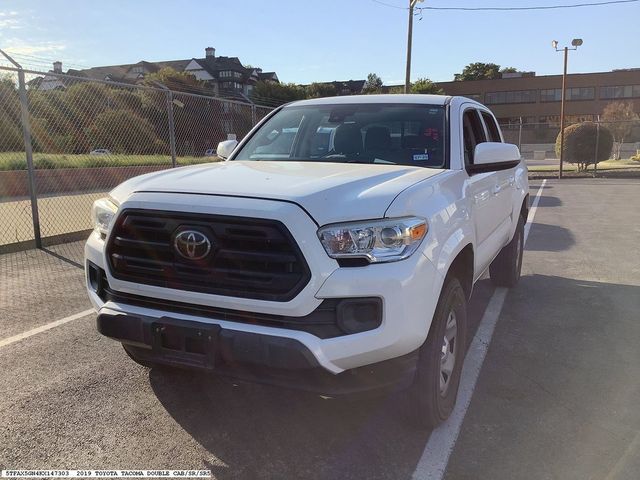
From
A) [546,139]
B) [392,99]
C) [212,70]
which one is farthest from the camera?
[212,70]

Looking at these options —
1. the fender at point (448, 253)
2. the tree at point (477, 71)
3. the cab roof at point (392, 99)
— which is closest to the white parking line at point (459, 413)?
the fender at point (448, 253)

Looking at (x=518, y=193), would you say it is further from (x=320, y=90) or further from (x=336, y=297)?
(x=320, y=90)

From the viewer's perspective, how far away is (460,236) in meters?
3.09

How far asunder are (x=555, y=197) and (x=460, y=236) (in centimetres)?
1384

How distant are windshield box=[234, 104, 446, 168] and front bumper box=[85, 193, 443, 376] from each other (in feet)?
4.42

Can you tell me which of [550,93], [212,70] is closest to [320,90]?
[212,70]

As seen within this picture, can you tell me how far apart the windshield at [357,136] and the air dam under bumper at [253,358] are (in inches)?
63.5


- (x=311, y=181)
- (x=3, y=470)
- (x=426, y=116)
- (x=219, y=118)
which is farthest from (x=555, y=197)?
(x=3, y=470)

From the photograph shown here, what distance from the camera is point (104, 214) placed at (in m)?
3.11

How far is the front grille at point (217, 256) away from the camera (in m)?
2.46

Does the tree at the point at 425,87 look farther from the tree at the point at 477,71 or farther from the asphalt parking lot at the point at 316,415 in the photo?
the asphalt parking lot at the point at 316,415

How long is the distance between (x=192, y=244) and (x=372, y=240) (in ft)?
2.78

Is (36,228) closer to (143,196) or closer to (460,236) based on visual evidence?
(143,196)

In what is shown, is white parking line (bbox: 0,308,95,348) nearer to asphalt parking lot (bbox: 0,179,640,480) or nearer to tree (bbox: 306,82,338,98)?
asphalt parking lot (bbox: 0,179,640,480)
